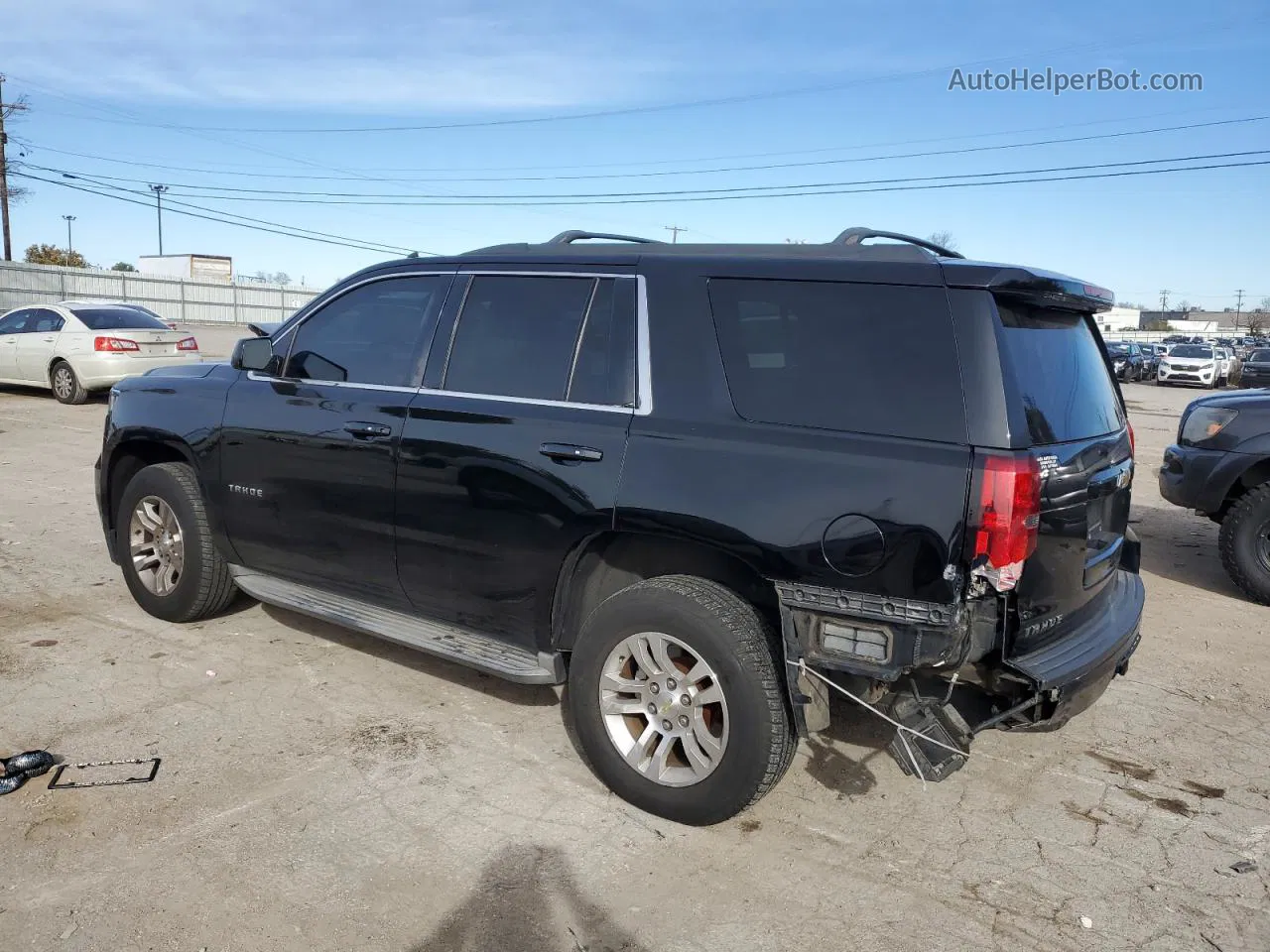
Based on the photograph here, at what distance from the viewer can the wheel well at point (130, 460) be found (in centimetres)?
532

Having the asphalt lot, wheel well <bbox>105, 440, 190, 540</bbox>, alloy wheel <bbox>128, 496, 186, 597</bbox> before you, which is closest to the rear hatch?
the asphalt lot

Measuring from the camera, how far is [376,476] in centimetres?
418

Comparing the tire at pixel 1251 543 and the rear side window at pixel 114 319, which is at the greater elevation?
the rear side window at pixel 114 319

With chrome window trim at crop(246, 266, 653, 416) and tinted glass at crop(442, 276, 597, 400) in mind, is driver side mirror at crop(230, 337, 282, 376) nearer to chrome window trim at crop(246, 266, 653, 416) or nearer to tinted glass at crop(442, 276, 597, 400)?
chrome window trim at crop(246, 266, 653, 416)

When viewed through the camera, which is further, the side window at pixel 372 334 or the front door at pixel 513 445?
the side window at pixel 372 334

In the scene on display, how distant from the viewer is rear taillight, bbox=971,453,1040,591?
287 cm

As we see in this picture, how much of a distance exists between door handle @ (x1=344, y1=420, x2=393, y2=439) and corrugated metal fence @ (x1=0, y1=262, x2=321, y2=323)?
29.0 metres

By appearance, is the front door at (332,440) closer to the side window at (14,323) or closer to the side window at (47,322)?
the side window at (47,322)

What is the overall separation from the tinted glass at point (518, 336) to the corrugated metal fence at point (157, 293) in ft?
96.0

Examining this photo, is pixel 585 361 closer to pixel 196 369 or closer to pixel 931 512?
pixel 931 512

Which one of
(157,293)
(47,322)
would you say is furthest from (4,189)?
(47,322)

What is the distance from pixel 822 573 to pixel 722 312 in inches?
39.9

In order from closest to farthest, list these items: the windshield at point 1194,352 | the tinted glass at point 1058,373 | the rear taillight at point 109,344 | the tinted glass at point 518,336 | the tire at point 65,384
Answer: the tinted glass at point 1058,373 → the tinted glass at point 518,336 → the rear taillight at point 109,344 → the tire at point 65,384 → the windshield at point 1194,352

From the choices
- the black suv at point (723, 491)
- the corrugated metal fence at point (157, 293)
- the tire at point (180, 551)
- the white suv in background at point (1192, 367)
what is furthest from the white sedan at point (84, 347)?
the white suv in background at point (1192, 367)
